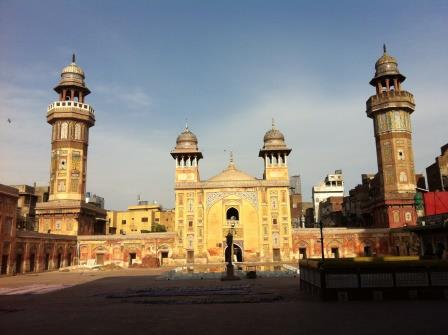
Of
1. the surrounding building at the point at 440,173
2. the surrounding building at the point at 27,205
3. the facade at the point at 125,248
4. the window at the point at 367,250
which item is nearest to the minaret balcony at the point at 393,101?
the surrounding building at the point at 440,173

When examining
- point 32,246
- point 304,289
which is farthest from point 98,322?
point 32,246

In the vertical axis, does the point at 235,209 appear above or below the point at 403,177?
below

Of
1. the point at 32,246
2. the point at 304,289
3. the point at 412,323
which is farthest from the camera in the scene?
the point at 32,246

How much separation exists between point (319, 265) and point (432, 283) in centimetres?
376

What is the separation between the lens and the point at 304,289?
17.3 m

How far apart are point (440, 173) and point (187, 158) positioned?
29669 mm

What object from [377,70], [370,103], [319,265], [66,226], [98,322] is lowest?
[98,322]

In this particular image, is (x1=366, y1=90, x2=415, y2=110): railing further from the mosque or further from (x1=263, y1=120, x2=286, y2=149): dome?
(x1=263, y1=120, x2=286, y2=149): dome

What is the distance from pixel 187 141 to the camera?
48.6 m

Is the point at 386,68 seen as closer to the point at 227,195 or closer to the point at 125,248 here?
the point at 227,195

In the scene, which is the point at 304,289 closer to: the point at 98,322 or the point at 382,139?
the point at 98,322

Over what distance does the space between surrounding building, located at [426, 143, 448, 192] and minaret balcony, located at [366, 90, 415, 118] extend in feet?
23.5

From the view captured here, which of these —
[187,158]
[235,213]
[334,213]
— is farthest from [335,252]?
[334,213]

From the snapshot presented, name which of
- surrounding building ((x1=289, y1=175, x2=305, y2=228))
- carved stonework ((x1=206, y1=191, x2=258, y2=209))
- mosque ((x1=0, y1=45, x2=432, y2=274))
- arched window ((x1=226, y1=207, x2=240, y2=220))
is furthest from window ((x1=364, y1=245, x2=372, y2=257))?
surrounding building ((x1=289, y1=175, x2=305, y2=228))
